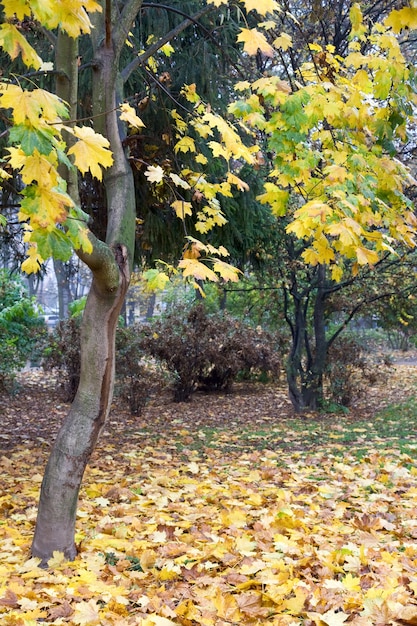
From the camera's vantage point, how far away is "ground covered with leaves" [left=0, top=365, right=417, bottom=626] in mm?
2527

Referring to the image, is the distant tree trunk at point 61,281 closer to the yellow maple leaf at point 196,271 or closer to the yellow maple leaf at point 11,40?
the yellow maple leaf at point 196,271

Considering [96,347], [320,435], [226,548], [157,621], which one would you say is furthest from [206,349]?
[157,621]

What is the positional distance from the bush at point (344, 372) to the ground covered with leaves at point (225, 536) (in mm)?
2681

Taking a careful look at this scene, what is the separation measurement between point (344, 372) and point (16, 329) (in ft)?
21.5

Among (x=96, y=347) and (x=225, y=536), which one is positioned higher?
(x=96, y=347)

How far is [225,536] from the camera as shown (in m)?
3.45

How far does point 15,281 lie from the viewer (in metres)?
12.6

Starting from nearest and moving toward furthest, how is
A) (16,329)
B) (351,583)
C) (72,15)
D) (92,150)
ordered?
(72,15)
(351,583)
(92,150)
(16,329)

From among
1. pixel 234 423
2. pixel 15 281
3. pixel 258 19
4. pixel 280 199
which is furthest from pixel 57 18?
pixel 15 281

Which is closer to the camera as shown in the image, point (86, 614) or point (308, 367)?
point (86, 614)

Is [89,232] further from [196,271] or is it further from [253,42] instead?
→ [253,42]

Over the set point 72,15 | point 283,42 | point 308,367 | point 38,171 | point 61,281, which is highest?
→ point 61,281

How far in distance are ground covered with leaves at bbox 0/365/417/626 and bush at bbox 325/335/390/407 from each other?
2681 mm

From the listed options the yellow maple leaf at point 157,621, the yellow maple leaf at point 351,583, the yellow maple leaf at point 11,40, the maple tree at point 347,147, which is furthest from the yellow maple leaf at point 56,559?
the yellow maple leaf at point 11,40
